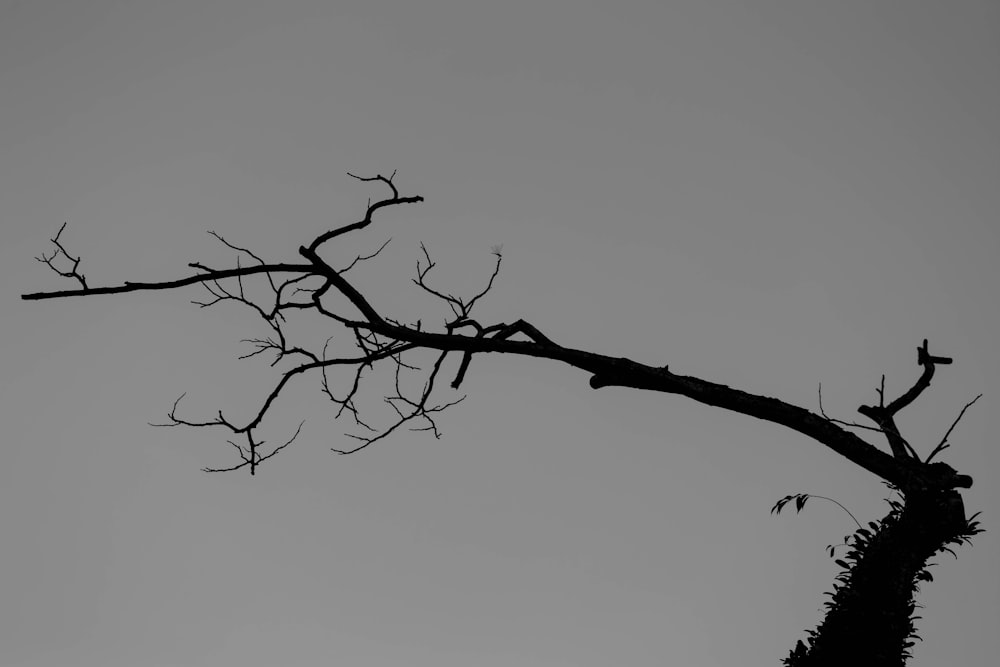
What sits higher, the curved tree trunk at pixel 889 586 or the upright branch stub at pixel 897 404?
the upright branch stub at pixel 897 404

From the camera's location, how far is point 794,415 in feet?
12.2

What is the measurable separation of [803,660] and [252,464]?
3.97 metres

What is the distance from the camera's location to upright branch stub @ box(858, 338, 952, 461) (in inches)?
153

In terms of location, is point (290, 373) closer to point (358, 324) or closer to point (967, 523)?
point (358, 324)

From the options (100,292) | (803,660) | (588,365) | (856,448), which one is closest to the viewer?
(100,292)

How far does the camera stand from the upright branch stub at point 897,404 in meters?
3.90

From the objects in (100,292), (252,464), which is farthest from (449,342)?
(100,292)

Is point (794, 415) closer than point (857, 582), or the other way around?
point (794, 415)

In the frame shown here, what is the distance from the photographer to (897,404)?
13.1 ft

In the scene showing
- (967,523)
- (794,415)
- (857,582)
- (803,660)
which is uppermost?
(794,415)

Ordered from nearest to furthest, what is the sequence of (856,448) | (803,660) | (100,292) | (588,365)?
(100,292), (856,448), (588,365), (803,660)

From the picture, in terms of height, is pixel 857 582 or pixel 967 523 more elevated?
pixel 967 523

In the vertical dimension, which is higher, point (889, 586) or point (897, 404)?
point (897, 404)

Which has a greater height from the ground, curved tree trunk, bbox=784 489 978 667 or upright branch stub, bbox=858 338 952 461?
upright branch stub, bbox=858 338 952 461
